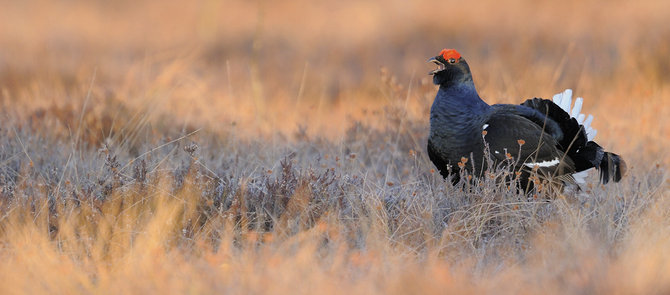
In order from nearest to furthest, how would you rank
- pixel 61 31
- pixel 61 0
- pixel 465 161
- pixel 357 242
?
pixel 357 242 < pixel 465 161 < pixel 61 31 < pixel 61 0

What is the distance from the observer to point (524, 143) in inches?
158

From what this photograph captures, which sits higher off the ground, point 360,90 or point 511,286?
point 511,286

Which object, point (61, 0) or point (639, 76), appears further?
point (61, 0)

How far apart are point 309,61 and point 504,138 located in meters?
A: 5.84

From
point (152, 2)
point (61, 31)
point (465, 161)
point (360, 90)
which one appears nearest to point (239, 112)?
point (360, 90)

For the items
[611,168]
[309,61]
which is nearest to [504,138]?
[611,168]

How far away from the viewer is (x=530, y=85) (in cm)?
684

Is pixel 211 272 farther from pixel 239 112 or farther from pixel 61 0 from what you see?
pixel 61 0

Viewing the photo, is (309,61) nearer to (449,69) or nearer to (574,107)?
(574,107)

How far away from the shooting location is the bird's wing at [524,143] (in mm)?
4047

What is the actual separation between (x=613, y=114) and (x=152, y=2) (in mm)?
9833

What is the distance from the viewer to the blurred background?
5.72 metres

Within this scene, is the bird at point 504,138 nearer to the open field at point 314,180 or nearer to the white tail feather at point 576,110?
the white tail feather at point 576,110

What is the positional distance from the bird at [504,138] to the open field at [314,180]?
16cm
